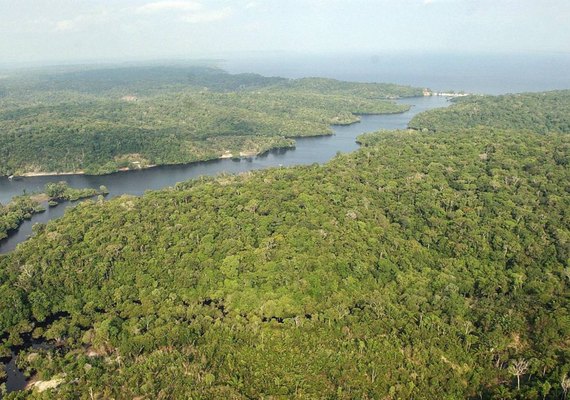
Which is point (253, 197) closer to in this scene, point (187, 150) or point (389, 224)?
point (389, 224)

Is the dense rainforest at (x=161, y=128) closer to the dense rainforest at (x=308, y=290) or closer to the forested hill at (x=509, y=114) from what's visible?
the forested hill at (x=509, y=114)

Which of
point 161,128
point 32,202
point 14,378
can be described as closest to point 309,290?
point 14,378

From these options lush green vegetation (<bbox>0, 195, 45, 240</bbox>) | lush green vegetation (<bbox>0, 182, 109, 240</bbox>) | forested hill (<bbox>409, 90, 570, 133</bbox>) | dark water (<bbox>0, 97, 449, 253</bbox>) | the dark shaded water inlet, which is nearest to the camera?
lush green vegetation (<bbox>0, 195, 45, 240</bbox>)

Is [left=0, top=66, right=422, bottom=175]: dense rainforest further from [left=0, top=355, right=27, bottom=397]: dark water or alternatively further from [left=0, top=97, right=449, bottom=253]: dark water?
[left=0, top=355, right=27, bottom=397]: dark water

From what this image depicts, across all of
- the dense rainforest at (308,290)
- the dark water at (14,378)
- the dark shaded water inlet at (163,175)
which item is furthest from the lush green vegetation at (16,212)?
the dark water at (14,378)

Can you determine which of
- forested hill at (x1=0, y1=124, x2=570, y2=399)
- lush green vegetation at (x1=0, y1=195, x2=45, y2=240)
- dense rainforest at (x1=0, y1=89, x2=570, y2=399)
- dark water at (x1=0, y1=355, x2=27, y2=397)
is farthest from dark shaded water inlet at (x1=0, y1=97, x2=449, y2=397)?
dark water at (x1=0, y1=355, x2=27, y2=397)

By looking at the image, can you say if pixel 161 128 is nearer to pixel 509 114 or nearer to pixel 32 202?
pixel 32 202
